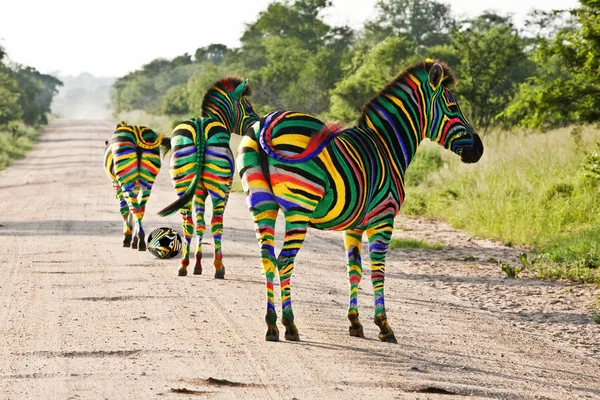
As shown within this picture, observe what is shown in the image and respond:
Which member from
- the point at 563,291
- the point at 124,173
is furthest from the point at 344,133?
the point at 124,173

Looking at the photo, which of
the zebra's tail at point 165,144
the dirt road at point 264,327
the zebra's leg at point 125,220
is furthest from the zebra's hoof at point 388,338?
the zebra's leg at point 125,220

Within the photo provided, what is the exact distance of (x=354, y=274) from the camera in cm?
671

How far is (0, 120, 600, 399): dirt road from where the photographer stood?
5246mm

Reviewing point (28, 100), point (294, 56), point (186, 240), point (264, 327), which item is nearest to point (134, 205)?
point (186, 240)

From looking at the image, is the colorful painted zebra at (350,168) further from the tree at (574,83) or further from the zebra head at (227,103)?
the tree at (574,83)

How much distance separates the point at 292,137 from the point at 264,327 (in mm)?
1622

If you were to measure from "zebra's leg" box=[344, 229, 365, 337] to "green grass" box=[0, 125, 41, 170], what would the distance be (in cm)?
2346

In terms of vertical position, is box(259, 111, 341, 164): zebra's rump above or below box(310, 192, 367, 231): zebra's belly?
above

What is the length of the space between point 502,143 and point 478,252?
24.3 feet

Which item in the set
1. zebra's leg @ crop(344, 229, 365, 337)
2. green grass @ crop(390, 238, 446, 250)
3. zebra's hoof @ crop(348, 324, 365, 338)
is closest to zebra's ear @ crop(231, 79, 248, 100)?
zebra's leg @ crop(344, 229, 365, 337)

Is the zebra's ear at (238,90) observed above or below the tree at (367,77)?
below

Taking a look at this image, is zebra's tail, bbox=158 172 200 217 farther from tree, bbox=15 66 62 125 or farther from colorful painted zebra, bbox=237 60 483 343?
tree, bbox=15 66 62 125

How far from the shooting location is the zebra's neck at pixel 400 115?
22.6 feet

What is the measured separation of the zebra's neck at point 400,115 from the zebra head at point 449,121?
68mm
